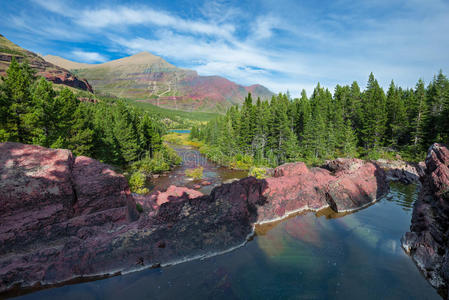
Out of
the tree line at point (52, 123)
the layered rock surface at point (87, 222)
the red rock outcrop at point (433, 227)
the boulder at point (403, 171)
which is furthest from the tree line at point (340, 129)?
the layered rock surface at point (87, 222)

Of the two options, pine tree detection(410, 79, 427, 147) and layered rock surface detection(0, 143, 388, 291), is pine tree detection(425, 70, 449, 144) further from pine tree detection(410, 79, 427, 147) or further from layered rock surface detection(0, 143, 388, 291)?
layered rock surface detection(0, 143, 388, 291)

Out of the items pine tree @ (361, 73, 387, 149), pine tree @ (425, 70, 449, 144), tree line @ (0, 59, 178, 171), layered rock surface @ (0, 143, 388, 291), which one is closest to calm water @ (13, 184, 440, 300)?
layered rock surface @ (0, 143, 388, 291)

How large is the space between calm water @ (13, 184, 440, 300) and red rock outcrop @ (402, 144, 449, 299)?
61 cm

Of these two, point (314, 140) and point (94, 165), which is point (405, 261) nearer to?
point (94, 165)

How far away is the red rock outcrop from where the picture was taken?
1148 centimetres

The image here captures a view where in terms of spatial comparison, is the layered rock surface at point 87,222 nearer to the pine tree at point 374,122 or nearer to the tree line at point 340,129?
the tree line at point 340,129

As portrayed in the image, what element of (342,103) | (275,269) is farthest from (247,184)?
(342,103)

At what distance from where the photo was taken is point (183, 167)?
49.9 meters

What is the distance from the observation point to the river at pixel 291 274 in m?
10.5

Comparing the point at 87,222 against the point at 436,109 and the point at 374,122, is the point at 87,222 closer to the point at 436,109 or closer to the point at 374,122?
the point at 374,122

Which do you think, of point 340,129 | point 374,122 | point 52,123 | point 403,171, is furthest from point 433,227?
point 374,122

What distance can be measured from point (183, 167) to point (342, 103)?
49113mm

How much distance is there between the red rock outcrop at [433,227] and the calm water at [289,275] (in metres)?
0.61

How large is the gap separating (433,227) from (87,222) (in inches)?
857
